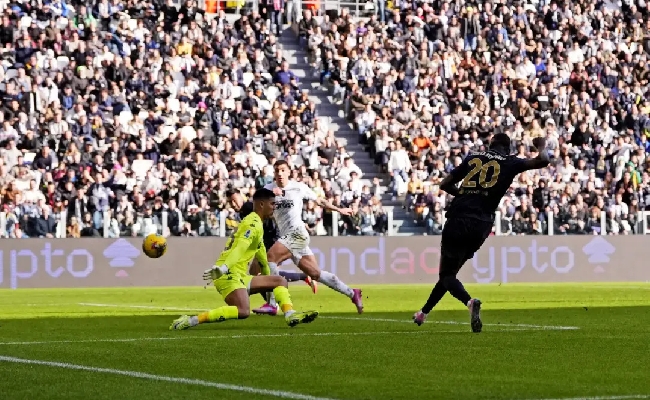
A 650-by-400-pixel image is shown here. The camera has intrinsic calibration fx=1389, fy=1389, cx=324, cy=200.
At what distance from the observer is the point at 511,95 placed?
38.9m

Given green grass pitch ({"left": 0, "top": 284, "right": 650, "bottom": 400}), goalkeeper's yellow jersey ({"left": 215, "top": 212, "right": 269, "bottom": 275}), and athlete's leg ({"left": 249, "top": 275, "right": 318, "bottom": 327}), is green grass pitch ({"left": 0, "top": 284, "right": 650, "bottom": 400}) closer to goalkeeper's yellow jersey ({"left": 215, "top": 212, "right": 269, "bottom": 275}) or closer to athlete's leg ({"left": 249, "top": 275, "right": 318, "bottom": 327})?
athlete's leg ({"left": 249, "top": 275, "right": 318, "bottom": 327})

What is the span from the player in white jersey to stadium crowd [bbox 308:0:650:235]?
13.8m

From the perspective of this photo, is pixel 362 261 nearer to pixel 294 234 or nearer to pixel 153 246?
pixel 294 234

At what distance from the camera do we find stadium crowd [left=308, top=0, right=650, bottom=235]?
113 feet

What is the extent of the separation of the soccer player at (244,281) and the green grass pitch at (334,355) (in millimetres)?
205

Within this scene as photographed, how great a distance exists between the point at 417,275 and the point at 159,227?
631cm

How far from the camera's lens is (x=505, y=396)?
27.9ft

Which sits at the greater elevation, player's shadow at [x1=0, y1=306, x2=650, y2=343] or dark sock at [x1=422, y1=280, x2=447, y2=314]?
dark sock at [x1=422, y1=280, x2=447, y2=314]

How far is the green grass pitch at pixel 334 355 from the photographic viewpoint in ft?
29.3

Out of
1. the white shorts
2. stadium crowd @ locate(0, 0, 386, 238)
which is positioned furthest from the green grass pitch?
stadium crowd @ locate(0, 0, 386, 238)

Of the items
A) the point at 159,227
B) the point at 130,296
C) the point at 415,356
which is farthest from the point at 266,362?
the point at 159,227

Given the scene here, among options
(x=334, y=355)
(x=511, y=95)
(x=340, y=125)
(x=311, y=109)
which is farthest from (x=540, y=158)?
(x=511, y=95)

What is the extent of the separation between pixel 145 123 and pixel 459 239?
1855 cm

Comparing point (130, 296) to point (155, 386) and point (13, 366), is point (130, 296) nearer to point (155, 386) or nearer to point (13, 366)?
point (13, 366)
